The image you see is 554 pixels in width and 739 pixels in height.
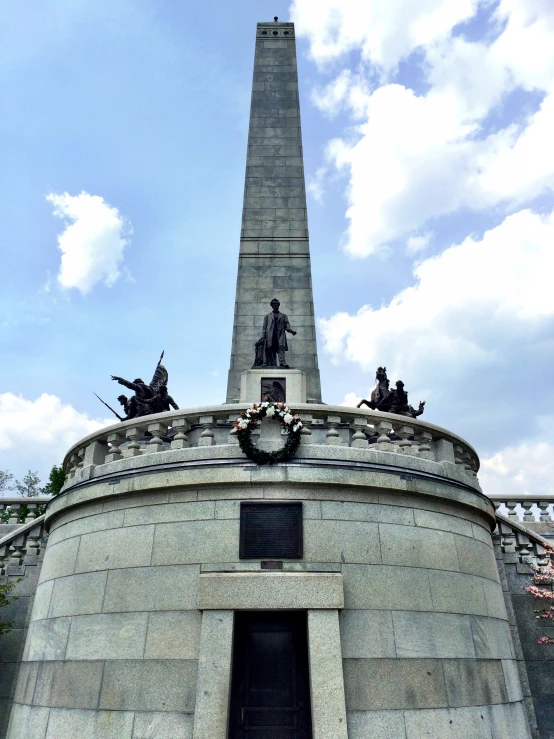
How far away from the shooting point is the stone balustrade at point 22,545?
12266 millimetres

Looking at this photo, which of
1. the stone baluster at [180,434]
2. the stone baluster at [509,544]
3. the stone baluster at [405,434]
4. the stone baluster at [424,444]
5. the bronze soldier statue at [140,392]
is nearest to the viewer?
the stone baluster at [180,434]

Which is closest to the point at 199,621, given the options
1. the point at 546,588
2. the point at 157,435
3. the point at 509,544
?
the point at 157,435

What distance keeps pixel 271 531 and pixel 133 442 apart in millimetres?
3331

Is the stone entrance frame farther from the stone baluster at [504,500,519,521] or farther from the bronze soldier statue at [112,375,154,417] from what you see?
the stone baluster at [504,500,519,521]

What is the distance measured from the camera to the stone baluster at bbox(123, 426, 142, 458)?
9.98 meters

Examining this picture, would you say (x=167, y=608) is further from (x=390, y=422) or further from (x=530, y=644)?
(x=530, y=644)

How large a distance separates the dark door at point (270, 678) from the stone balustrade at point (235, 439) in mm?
2736

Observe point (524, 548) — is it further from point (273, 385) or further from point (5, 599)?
point (5, 599)

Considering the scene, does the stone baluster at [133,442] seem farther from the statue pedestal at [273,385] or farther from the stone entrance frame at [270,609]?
the statue pedestal at [273,385]

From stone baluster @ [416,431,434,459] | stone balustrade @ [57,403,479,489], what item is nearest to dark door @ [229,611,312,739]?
stone balustrade @ [57,403,479,489]

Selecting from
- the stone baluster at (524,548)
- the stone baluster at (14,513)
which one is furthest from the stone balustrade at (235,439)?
the stone baluster at (14,513)

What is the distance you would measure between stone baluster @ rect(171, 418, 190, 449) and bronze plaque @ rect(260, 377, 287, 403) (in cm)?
541

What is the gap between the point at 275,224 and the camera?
2067 centimetres

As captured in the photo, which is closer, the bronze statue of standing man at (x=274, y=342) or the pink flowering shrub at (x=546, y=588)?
the pink flowering shrub at (x=546, y=588)
